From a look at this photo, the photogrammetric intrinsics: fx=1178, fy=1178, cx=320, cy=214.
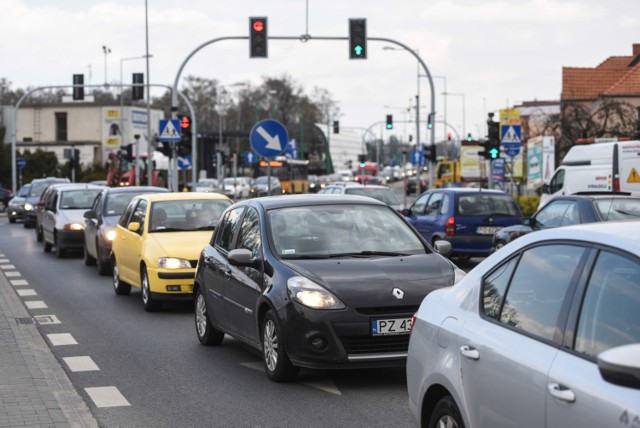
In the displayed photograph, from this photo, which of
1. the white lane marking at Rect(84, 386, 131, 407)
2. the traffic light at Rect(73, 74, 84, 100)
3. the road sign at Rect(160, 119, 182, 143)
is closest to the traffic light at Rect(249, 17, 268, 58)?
the road sign at Rect(160, 119, 182, 143)

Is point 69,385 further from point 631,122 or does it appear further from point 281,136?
point 631,122

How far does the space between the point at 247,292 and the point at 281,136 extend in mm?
10526

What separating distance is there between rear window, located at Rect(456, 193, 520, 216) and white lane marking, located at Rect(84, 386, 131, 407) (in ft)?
44.1

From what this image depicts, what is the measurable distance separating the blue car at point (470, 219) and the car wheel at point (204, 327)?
10.2 m

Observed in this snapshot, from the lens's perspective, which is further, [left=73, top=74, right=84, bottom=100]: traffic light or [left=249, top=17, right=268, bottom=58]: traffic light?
[left=73, top=74, right=84, bottom=100]: traffic light

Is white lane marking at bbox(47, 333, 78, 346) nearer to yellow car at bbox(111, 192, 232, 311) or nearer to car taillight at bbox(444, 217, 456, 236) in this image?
yellow car at bbox(111, 192, 232, 311)

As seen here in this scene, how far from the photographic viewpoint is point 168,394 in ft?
29.6

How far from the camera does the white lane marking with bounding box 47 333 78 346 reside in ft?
39.3

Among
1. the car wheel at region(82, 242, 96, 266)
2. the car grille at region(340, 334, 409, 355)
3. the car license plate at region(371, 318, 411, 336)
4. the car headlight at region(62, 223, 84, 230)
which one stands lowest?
the car wheel at region(82, 242, 96, 266)

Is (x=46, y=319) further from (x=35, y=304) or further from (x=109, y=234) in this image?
(x=109, y=234)

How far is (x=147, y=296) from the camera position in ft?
48.4

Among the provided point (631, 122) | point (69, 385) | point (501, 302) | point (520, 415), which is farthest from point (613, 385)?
point (631, 122)

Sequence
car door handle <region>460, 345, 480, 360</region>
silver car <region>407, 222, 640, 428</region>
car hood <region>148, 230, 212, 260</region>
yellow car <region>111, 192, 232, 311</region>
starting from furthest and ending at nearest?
1. car hood <region>148, 230, 212, 260</region>
2. yellow car <region>111, 192, 232, 311</region>
3. car door handle <region>460, 345, 480, 360</region>
4. silver car <region>407, 222, 640, 428</region>

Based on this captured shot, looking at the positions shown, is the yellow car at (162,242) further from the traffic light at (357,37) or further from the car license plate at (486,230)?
the traffic light at (357,37)
